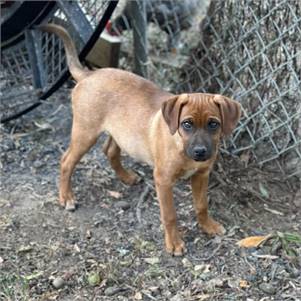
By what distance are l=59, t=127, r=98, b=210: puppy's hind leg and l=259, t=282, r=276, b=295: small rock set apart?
1442 mm

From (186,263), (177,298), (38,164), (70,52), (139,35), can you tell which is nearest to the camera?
(177,298)

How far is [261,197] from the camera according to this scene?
16.0ft

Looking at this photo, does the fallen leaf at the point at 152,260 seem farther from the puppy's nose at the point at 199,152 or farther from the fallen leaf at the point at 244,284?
the puppy's nose at the point at 199,152

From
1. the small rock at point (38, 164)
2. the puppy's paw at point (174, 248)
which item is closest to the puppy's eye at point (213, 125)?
the puppy's paw at point (174, 248)

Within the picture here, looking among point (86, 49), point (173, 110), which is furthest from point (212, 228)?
point (86, 49)

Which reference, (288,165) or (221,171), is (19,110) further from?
(288,165)

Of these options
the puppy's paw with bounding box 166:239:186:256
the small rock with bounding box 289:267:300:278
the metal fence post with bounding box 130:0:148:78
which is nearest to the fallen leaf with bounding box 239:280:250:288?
the small rock with bounding box 289:267:300:278

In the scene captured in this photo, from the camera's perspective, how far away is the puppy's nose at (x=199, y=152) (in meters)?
3.80

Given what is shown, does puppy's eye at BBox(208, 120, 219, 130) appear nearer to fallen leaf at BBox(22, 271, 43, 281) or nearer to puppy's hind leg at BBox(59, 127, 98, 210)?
puppy's hind leg at BBox(59, 127, 98, 210)

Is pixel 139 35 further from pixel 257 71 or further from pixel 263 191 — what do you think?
pixel 263 191

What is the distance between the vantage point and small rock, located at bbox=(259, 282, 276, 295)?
3953 millimetres

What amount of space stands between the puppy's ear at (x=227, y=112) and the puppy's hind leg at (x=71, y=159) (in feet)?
3.46

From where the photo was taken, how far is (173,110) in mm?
3877

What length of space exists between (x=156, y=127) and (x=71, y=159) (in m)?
0.76
